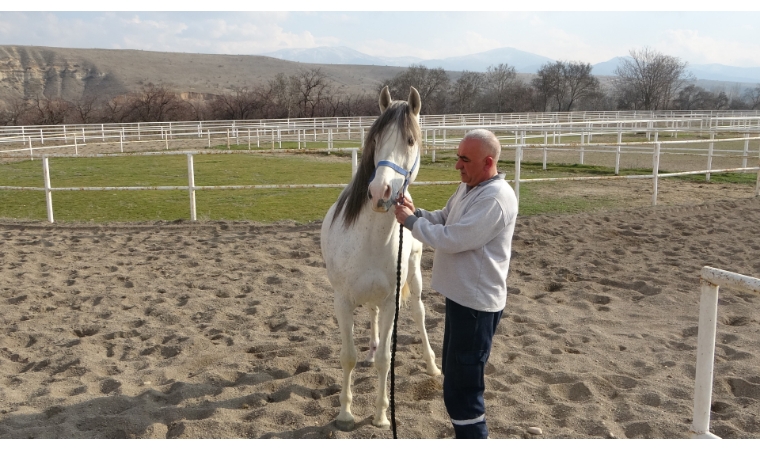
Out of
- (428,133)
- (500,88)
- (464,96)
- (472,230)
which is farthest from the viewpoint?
(500,88)

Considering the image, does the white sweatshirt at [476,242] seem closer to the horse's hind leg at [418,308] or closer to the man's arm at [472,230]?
the man's arm at [472,230]

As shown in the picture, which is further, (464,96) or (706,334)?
(464,96)

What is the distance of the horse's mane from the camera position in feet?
8.09

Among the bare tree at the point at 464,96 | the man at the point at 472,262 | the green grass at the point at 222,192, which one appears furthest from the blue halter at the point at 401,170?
the bare tree at the point at 464,96

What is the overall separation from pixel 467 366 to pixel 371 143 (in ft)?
3.43

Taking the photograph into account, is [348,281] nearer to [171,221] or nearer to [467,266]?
[467,266]

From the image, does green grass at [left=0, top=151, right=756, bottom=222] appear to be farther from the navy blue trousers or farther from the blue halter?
the navy blue trousers

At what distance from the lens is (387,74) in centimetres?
11006

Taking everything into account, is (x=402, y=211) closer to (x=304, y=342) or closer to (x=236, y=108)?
(x=304, y=342)

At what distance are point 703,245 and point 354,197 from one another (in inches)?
207

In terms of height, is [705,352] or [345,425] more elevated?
[705,352]

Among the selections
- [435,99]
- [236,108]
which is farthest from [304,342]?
[435,99]

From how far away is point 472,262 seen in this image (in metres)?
2.28

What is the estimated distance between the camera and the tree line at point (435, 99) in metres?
37.5
